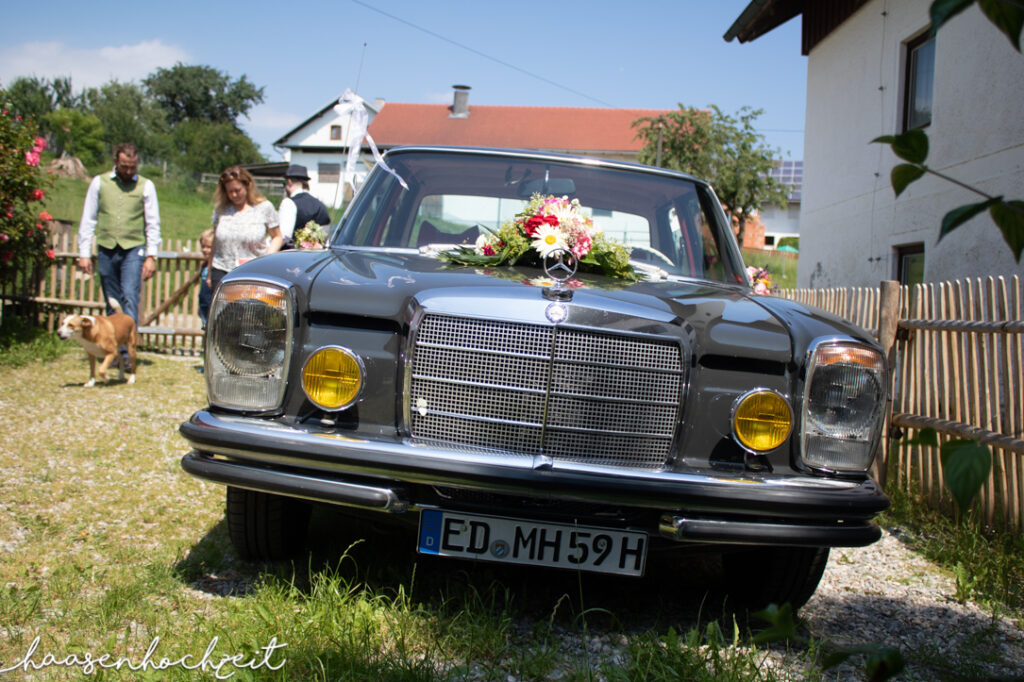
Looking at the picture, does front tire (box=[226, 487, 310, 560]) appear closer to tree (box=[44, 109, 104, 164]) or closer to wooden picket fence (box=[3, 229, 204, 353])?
wooden picket fence (box=[3, 229, 204, 353])

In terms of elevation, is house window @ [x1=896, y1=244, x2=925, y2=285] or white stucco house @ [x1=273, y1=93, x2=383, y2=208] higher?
white stucco house @ [x1=273, y1=93, x2=383, y2=208]

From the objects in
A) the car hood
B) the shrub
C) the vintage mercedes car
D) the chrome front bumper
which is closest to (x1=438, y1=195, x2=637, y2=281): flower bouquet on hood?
the car hood

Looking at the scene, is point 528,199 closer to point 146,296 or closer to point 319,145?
point 146,296

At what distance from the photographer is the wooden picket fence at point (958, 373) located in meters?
4.36

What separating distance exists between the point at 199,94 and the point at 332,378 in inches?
3836

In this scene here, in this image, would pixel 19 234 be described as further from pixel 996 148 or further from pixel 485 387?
pixel 996 148

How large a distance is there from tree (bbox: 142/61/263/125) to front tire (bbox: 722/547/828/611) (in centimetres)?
9521

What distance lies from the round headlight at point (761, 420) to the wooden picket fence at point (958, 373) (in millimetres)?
1410

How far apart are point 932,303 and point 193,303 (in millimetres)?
9551

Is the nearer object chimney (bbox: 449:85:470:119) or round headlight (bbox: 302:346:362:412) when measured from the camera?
round headlight (bbox: 302:346:362:412)

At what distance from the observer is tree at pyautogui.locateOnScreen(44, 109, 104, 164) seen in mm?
63906

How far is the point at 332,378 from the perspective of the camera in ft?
8.77

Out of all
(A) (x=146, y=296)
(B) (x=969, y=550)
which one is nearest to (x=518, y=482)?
(B) (x=969, y=550)

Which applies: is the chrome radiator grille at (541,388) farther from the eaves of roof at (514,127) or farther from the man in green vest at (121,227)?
the eaves of roof at (514,127)
